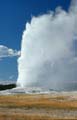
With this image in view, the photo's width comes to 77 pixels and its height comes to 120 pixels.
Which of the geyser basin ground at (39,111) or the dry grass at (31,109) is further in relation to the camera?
the geyser basin ground at (39,111)

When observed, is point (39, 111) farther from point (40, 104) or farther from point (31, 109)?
point (40, 104)

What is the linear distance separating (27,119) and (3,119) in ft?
10.7

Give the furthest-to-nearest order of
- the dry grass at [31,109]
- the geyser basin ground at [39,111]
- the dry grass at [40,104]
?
the dry grass at [40,104]
the geyser basin ground at [39,111]
the dry grass at [31,109]

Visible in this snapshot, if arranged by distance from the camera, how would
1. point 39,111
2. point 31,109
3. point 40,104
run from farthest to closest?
point 40,104 < point 31,109 < point 39,111

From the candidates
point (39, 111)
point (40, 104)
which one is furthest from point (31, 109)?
point (40, 104)

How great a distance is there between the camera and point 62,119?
51500 millimetres

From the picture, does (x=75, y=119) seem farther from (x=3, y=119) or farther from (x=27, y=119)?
(x=3, y=119)

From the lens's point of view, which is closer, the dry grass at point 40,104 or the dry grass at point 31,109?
the dry grass at point 31,109

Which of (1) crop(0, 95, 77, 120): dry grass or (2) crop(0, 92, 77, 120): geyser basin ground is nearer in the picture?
(1) crop(0, 95, 77, 120): dry grass

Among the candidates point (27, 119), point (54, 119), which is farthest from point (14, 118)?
point (54, 119)

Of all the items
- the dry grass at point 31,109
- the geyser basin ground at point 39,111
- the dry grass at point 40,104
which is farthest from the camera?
the dry grass at point 40,104

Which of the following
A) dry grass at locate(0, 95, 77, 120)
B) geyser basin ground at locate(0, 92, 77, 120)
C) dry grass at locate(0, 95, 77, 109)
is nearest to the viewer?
dry grass at locate(0, 95, 77, 120)

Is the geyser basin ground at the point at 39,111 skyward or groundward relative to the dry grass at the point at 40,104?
groundward

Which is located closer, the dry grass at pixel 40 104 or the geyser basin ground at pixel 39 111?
the geyser basin ground at pixel 39 111
